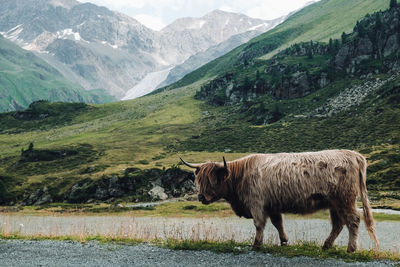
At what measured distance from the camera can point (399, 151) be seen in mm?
80125

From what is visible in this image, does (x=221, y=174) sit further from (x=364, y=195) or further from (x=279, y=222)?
(x=364, y=195)

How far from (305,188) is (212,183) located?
11.1 ft

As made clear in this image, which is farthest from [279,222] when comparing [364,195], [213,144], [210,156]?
[213,144]

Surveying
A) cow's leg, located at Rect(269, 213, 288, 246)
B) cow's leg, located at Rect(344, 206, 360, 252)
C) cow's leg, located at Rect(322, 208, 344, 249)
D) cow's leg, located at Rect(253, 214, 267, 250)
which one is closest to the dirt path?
cow's leg, located at Rect(269, 213, 288, 246)

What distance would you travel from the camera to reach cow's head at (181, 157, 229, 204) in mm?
13695

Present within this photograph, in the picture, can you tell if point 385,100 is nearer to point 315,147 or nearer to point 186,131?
point 315,147

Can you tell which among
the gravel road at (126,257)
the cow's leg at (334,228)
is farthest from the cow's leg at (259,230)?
the cow's leg at (334,228)

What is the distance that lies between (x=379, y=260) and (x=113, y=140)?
153715 mm

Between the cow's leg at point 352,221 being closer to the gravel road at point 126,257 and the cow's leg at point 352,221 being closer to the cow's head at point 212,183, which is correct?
the gravel road at point 126,257

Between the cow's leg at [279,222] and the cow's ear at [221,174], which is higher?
the cow's ear at [221,174]

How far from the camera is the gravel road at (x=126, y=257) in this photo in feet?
36.8

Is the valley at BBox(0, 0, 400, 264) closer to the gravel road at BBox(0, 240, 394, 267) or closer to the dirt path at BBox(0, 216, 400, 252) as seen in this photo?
the dirt path at BBox(0, 216, 400, 252)

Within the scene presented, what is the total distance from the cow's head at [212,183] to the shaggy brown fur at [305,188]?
1.5 inches

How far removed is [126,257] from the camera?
12422 millimetres
